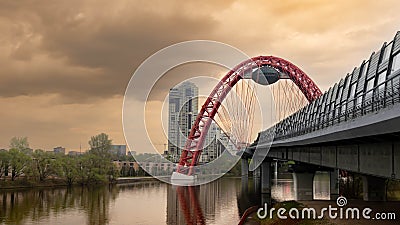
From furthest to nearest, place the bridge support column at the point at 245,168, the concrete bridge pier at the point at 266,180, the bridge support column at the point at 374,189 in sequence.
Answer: the bridge support column at the point at 245,168 → the concrete bridge pier at the point at 266,180 → the bridge support column at the point at 374,189

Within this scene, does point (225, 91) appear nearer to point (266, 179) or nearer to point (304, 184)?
point (266, 179)

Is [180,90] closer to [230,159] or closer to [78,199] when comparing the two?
[78,199]

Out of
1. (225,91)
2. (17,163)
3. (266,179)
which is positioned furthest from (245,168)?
(17,163)

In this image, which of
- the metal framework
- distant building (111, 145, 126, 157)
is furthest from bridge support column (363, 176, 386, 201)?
distant building (111, 145, 126, 157)

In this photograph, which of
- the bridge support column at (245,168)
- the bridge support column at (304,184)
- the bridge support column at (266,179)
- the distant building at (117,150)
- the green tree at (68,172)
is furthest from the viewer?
the distant building at (117,150)

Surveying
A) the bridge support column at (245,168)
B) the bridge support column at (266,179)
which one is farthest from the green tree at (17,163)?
the bridge support column at (245,168)

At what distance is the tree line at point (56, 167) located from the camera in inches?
2244

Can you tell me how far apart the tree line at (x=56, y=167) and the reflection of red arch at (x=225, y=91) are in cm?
1189

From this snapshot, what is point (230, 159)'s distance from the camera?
313 feet

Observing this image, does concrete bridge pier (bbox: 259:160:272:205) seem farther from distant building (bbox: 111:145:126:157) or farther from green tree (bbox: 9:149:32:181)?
distant building (bbox: 111:145:126:157)

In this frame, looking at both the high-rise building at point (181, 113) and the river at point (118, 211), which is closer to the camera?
the river at point (118, 211)

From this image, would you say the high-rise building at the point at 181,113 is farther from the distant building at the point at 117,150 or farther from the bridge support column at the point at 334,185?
the bridge support column at the point at 334,185

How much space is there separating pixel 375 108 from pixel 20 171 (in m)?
53.7

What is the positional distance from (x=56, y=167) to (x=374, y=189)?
44.5m
